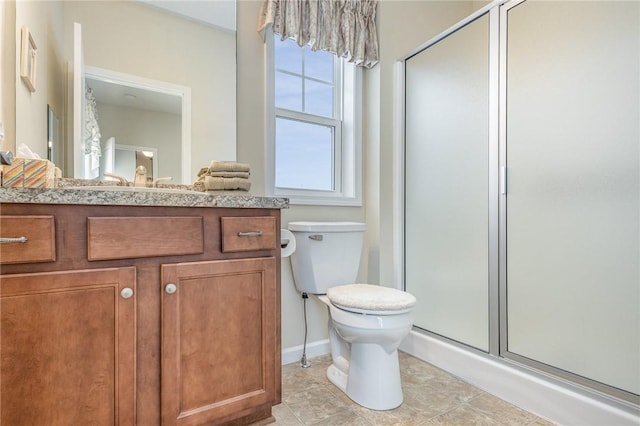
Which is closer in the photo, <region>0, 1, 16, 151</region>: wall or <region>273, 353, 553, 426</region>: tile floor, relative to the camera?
<region>0, 1, 16, 151</region>: wall

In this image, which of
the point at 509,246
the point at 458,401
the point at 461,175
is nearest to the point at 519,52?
the point at 461,175

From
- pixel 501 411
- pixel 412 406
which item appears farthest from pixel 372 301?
pixel 501 411

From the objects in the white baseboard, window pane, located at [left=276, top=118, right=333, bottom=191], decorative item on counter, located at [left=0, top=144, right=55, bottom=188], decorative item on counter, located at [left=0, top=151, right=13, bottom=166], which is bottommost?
the white baseboard

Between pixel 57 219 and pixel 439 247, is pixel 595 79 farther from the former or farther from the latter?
pixel 57 219

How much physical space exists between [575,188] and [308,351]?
161 centimetres

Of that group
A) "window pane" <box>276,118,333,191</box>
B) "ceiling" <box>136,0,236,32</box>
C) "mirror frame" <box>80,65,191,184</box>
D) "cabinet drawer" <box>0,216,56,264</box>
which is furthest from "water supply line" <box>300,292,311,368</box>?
"ceiling" <box>136,0,236,32</box>

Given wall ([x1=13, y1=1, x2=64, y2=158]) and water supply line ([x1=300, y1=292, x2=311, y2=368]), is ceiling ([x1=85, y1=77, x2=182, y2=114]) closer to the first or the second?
wall ([x1=13, y1=1, x2=64, y2=158])

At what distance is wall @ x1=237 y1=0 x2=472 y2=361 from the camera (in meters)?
1.86

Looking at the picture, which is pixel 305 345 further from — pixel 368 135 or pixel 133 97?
pixel 133 97

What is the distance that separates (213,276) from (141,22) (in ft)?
4.26

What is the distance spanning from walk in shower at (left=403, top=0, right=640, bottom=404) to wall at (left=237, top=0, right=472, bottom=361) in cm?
23

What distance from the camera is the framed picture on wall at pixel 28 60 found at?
1.23 m

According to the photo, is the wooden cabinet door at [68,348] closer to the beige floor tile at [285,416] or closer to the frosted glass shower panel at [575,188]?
the beige floor tile at [285,416]

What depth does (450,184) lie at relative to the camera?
1.94 metres
